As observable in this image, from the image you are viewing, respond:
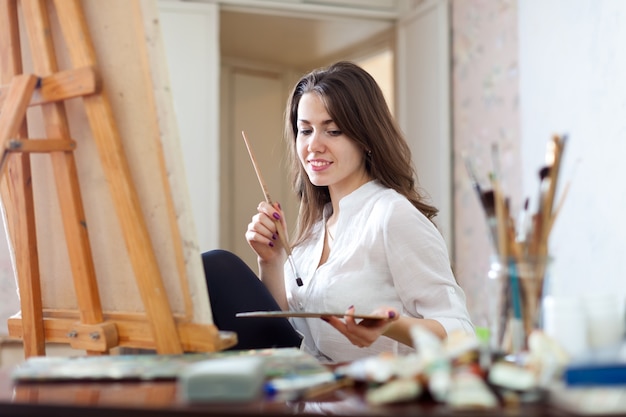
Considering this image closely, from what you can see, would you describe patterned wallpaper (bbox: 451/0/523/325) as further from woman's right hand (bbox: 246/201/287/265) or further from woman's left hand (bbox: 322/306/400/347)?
woman's left hand (bbox: 322/306/400/347)

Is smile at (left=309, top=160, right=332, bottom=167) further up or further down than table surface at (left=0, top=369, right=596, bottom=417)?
further up

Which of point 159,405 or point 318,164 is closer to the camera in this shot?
point 159,405

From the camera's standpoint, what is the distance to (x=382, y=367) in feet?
2.60

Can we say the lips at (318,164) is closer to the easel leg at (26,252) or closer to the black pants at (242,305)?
the black pants at (242,305)

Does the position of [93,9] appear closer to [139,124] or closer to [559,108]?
[139,124]

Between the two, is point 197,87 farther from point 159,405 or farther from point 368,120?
point 159,405

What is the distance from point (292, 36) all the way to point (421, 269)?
11.1 feet

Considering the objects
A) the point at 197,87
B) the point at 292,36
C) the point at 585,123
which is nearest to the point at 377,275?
the point at 585,123

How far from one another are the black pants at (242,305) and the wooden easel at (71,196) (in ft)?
1.04

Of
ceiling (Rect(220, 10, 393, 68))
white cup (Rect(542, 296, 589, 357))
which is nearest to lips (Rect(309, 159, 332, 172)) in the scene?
white cup (Rect(542, 296, 589, 357))

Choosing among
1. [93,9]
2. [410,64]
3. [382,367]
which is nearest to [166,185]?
[93,9]

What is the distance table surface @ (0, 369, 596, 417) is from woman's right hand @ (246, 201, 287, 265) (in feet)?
2.76

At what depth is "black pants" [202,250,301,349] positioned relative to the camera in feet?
5.17

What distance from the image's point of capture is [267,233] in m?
1.74
